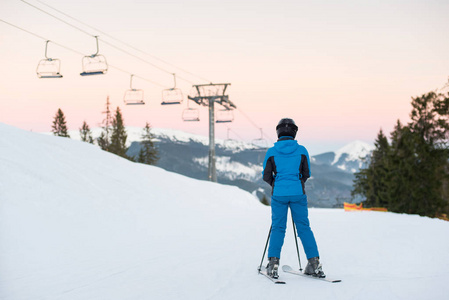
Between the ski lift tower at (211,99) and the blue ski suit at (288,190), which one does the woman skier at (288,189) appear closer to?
the blue ski suit at (288,190)

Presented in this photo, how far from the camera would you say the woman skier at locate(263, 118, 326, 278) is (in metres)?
5.46

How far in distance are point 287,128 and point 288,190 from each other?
0.93 m

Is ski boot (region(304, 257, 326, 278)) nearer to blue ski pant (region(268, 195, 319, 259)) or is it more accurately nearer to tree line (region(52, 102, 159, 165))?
blue ski pant (region(268, 195, 319, 259))

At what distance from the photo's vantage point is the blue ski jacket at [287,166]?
18.2ft

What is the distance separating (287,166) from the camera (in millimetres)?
5617

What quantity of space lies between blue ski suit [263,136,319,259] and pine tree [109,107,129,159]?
246 ft

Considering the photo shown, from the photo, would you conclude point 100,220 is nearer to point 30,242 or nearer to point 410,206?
point 30,242

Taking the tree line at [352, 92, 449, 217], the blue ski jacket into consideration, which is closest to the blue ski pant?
the blue ski jacket

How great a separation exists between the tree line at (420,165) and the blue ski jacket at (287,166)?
4104cm

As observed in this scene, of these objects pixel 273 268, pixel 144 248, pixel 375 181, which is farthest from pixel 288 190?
pixel 375 181

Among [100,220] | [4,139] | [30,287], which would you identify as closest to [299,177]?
[30,287]

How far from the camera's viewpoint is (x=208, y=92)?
104 ft

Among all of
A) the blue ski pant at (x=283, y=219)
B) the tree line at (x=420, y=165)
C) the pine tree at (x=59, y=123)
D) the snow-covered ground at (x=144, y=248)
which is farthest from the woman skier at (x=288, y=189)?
the pine tree at (x=59, y=123)

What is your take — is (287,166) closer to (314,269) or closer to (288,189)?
(288,189)
